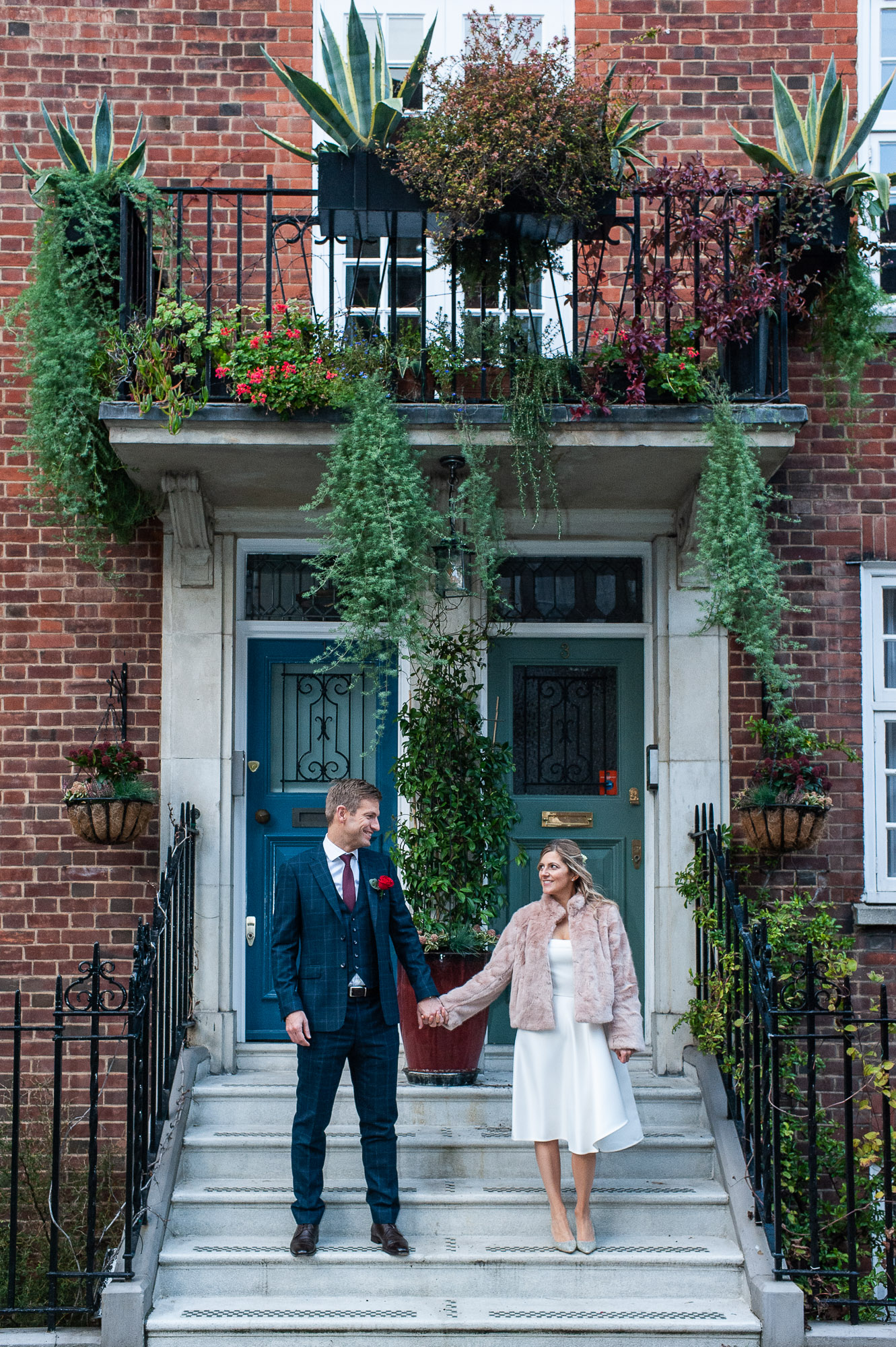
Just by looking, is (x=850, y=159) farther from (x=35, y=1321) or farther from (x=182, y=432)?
(x=35, y=1321)

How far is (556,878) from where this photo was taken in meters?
5.43

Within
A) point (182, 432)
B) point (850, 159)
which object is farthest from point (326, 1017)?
point (850, 159)

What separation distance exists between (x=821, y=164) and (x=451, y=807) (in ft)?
11.9

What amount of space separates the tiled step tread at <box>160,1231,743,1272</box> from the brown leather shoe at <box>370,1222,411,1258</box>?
3 cm

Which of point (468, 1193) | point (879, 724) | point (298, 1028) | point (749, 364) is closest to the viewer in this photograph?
point (298, 1028)

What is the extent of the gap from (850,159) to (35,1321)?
6570mm

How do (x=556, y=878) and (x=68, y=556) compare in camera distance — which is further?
(x=68, y=556)

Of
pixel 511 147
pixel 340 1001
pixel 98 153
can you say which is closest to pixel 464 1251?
pixel 340 1001

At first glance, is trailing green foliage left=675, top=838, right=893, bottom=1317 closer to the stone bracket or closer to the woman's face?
the woman's face

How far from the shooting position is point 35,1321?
18.9 ft

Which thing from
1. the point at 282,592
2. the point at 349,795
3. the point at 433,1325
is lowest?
the point at 433,1325

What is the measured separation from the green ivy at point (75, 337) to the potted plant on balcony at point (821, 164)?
312 cm

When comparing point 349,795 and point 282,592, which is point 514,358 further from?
point 349,795

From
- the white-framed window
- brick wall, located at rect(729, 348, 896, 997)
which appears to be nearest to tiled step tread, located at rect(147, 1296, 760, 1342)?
brick wall, located at rect(729, 348, 896, 997)
